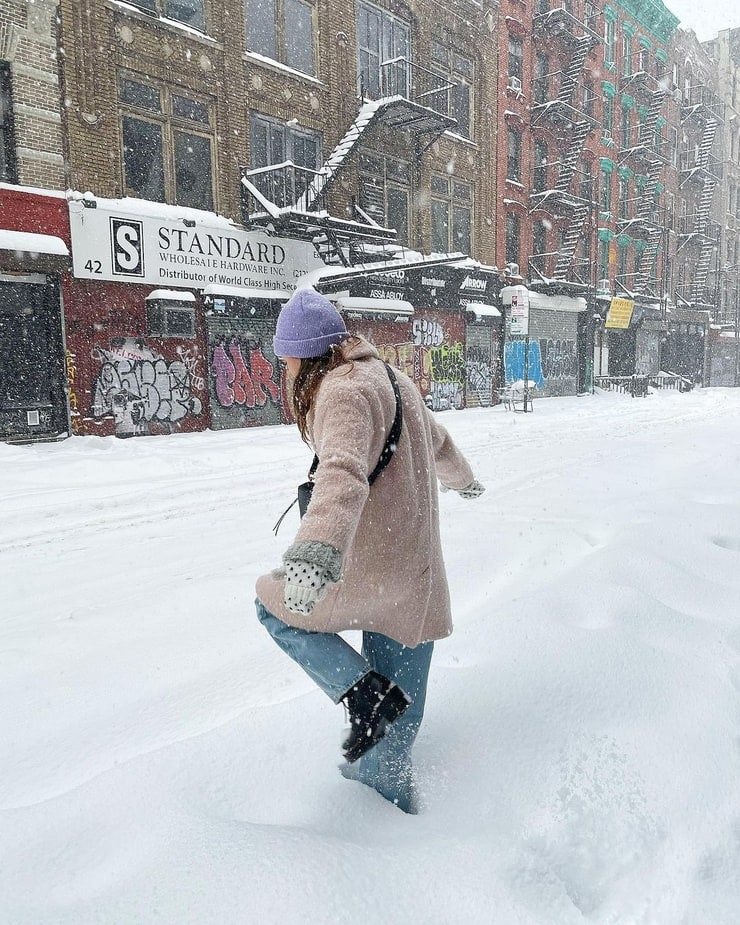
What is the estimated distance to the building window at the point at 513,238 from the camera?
78.7ft

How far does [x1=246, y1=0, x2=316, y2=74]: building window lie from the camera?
15.1 m

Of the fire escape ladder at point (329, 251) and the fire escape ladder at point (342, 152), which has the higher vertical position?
the fire escape ladder at point (342, 152)

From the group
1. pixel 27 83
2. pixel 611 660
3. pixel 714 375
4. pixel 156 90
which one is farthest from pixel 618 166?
pixel 611 660

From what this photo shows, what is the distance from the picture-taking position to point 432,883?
5.84ft

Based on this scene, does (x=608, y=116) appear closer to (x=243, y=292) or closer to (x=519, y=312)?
(x=519, y=312)

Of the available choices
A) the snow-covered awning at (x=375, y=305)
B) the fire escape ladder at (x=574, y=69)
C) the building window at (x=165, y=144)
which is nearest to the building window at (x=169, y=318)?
the building window at (x=165, y=144)

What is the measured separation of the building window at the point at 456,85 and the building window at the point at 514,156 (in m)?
2.78

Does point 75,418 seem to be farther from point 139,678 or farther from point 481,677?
point 481,677

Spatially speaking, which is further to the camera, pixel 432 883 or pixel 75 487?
pixel 75 487

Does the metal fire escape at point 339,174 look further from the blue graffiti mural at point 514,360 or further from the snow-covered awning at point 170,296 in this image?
the blue graffiti mural at point 514,360

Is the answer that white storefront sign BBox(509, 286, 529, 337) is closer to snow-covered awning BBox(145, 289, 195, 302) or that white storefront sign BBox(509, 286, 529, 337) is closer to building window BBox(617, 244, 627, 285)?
snow-covered awning BBox(145, 289, 195, 302)

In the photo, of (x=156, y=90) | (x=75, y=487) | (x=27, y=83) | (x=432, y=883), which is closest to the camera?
(x=432, y=883)

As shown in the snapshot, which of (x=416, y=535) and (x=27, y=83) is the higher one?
(x=27, y=83)

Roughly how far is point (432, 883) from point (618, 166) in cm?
3348
